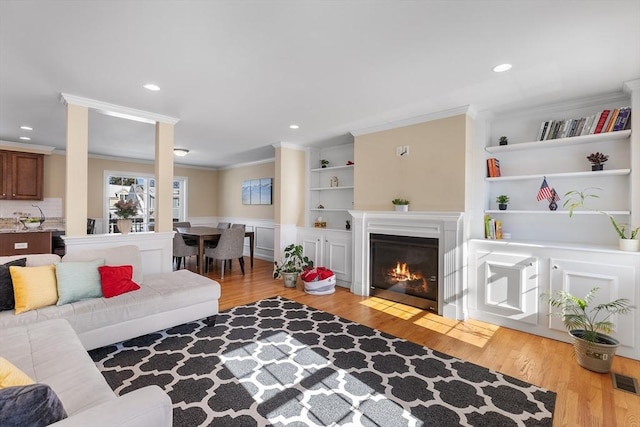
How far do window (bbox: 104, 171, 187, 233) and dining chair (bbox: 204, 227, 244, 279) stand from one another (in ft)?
8.41

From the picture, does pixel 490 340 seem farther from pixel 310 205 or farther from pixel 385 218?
pixel 310 205

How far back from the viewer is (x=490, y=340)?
292cm

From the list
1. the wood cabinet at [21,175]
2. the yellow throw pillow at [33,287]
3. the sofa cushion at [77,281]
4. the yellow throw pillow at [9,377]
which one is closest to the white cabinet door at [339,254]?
the sofa cushion at [77,281]

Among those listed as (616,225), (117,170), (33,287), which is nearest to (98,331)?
(33,287)

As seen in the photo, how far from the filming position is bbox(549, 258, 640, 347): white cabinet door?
8.49 feet

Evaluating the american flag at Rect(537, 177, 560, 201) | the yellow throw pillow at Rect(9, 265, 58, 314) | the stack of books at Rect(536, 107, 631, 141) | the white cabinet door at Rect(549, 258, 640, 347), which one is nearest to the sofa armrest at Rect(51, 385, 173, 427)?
the yellow throw pillow at Rect(9, 265, 58, 314)

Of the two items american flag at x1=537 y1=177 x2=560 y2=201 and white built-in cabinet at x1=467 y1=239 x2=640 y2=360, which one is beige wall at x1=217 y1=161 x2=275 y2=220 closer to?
white built-in cabinet at x1=467 y1=239 x2=640 y2=360

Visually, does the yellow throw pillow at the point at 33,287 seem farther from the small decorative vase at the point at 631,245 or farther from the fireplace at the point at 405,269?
the small decorative vase at the point at 631,245

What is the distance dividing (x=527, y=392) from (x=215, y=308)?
2.77 m

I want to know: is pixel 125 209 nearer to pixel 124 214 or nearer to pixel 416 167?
pixel 124 214

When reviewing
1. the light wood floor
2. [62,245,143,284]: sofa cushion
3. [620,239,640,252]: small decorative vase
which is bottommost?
the light wood floor

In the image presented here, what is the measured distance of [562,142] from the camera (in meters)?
3.17

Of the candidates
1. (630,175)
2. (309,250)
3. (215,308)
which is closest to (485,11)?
(630,175)

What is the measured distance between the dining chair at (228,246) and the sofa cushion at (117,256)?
6.63 ft
